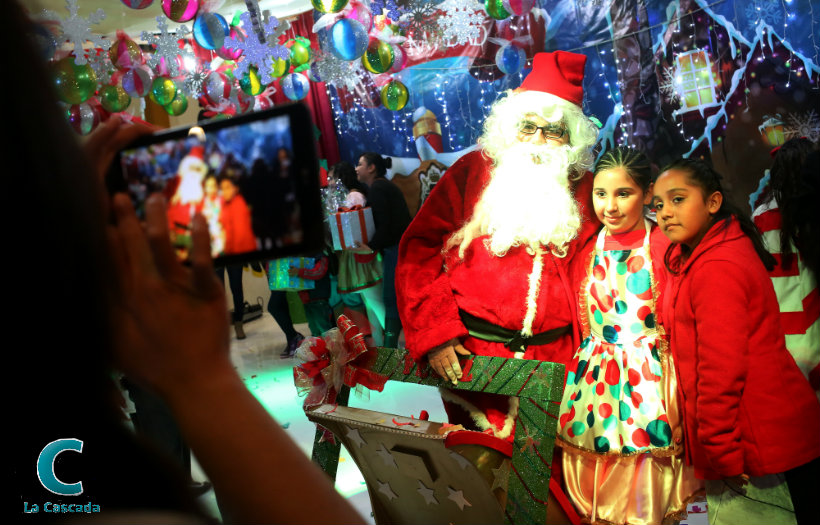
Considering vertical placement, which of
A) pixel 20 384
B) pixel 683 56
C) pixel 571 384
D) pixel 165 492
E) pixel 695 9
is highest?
pixel 695 9

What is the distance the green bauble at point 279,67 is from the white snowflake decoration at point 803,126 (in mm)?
3447

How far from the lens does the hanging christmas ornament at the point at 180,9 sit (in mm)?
3520

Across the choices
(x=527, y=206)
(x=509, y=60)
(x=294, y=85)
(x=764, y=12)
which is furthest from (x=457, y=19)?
(x=527, y=206)

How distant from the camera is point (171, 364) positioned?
55cm

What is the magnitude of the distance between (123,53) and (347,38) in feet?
4.91

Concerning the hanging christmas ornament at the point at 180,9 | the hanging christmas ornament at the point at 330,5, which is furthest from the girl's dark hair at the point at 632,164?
the hanging christmas ornament at the point at 180,9

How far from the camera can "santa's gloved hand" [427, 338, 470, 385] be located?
1922 mm

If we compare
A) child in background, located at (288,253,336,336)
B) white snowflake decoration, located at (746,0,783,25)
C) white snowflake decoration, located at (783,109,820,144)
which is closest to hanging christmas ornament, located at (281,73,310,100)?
child in background, located at (288,253,336,336)

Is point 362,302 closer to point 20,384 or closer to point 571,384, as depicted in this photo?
point 571,384

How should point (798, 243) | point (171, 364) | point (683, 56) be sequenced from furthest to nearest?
point (683, 56), point (798, 243), point (171, 364)

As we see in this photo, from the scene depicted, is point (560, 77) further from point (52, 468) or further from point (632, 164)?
point (52, 468)

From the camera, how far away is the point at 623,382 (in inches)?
77.9

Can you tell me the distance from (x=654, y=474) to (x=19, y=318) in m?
1.93

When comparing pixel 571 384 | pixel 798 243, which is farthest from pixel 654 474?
pixel 798 243
